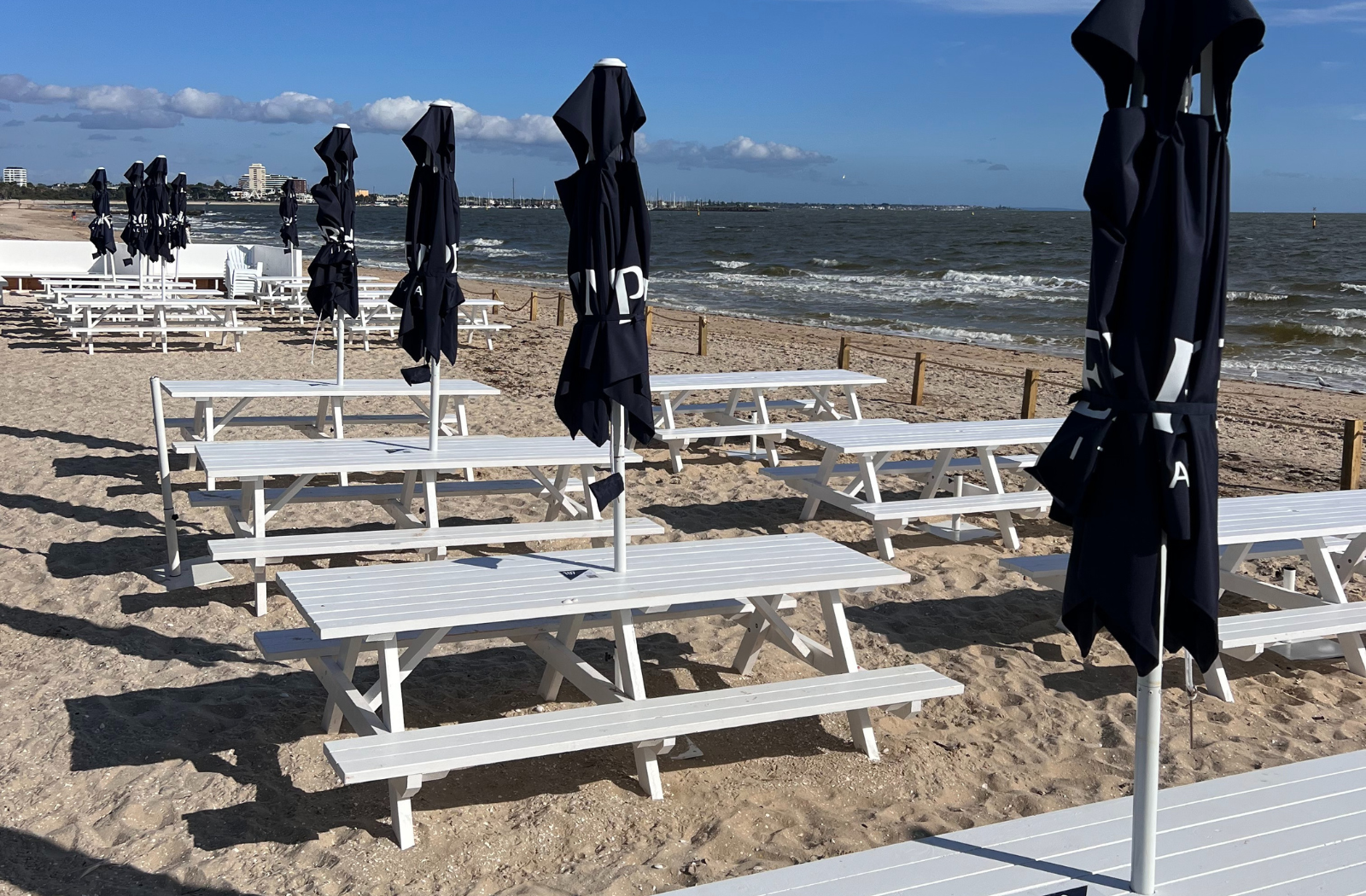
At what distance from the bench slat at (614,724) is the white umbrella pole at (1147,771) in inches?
57.3

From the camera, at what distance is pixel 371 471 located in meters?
5.94

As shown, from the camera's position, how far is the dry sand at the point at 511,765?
11.0ft

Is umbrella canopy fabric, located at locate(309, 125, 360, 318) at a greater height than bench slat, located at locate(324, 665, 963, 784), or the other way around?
umbrella canopy fabric, located at locate(309, 125, 360, 318)

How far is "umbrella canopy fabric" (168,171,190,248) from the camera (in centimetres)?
1571

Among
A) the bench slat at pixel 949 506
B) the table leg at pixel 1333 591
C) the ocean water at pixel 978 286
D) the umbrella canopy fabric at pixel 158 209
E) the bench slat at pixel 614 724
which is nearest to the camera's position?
the bench slat at pixel 614 724

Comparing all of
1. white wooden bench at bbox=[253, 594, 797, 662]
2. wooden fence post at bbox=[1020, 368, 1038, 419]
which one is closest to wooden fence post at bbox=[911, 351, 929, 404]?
wooden fence post at bbox=[1020, 368, 1038, 419]

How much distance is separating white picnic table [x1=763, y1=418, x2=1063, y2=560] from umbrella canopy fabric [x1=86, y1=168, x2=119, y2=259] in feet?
45.0

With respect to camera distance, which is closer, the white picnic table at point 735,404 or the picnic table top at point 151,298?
the white picnic table at point 735,404

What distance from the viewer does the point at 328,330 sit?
16875 mm

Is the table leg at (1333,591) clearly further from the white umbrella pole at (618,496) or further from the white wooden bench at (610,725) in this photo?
the white umbrella pole at (618,496)

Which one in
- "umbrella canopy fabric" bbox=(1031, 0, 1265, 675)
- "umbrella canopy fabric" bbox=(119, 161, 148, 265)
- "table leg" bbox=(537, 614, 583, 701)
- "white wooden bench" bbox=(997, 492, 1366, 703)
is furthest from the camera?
"umbrella canopy fabric" bbox=(119, 161, 148, 265)

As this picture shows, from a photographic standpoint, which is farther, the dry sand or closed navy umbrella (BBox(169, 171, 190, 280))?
closed navy umbrella (BBox(169, 171, 190, 280))

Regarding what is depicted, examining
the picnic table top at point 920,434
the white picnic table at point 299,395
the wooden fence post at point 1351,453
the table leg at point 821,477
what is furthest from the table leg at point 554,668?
the wooden fence post at point 1351,453

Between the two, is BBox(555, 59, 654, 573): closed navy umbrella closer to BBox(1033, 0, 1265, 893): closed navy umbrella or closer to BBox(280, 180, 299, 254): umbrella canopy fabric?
BBox(1033, 0, 1265, 893): closed navy umbrella
